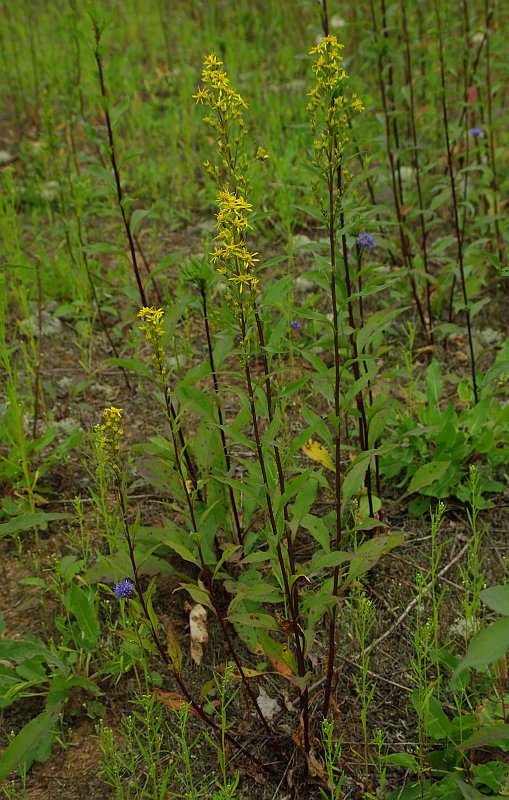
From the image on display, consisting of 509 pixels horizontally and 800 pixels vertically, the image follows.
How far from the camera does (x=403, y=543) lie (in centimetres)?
246

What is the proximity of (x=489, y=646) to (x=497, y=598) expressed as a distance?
0.40 feet

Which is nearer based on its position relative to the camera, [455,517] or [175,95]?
[455,517]

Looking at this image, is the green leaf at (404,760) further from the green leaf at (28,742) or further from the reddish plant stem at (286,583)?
the green leaf at (28,742)

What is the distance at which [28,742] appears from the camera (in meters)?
1.93

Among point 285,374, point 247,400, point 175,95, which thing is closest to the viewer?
point 247,400

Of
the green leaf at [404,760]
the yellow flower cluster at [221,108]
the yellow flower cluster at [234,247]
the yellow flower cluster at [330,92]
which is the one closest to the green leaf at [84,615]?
the green leaf at [404,760]

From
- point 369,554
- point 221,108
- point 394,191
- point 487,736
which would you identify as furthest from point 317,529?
point 394,191

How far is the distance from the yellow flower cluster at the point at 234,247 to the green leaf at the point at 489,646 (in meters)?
0.84

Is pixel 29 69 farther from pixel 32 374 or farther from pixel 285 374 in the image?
pixel 285 374

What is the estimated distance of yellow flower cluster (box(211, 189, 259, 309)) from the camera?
1.59 meters

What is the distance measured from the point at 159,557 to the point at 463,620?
0.97 m

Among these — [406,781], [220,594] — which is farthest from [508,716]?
[220,594]

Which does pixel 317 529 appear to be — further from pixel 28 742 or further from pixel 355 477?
pixel 28 742

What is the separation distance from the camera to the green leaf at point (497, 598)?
126 centimetres
